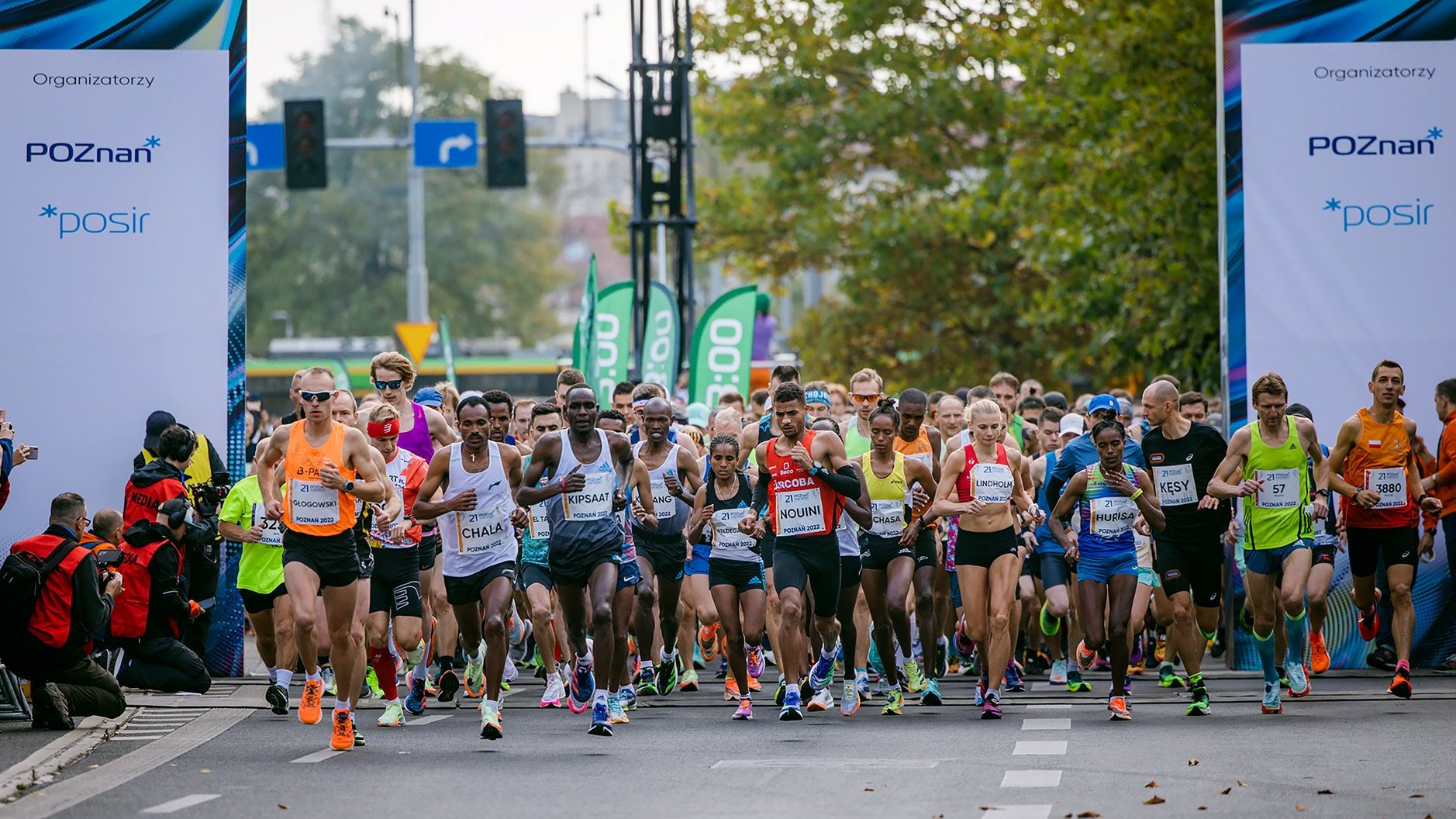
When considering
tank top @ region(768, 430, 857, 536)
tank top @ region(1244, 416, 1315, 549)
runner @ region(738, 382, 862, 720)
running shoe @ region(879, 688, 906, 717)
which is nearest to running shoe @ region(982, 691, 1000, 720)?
running shoe @ region(879, 688, 906, 717)

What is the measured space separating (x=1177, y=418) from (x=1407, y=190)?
3721 millimetres

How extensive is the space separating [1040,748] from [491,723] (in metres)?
3.04

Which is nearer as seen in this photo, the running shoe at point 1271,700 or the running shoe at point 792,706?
the running shoe at point 792,706

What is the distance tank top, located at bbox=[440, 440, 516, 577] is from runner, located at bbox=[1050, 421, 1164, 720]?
11.6 ft

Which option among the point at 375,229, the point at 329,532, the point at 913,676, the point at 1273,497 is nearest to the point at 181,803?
the point at 329,532

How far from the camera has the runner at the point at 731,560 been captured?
13.4 meters

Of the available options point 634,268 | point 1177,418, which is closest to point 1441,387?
point 1177,418

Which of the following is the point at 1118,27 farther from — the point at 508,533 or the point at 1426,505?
the point at 508,533

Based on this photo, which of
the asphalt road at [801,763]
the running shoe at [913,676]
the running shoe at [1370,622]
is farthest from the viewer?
the running shoe at [1370,622]

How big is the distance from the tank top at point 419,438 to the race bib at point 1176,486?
190 inches

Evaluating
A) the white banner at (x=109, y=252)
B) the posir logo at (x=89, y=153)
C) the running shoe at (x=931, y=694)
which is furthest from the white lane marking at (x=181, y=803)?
the posir logo at (x=89, y=153)

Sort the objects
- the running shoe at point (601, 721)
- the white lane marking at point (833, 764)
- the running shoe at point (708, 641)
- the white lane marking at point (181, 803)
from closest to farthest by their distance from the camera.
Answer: the white lane marking at point (181, 803)
the white lane marking at point (833, 764)
the running shoe at point (601, 721)
the running shoe at point (708, 641)

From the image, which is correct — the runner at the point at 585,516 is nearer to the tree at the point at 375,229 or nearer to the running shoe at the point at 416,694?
the running shoe at the point at 416,694

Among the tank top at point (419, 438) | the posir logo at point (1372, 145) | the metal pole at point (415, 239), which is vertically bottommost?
the tank top at point (419, 438)
